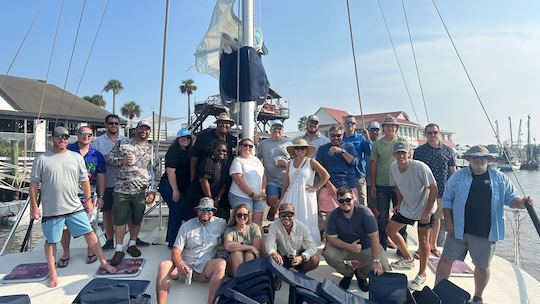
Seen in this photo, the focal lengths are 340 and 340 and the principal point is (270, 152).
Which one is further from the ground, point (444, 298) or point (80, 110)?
point (80, 110)

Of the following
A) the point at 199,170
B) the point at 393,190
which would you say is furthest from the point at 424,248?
the point at 199,170

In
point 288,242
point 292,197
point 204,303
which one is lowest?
point 204,303

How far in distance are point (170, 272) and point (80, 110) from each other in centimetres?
2605

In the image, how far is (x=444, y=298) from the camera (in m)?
2.71

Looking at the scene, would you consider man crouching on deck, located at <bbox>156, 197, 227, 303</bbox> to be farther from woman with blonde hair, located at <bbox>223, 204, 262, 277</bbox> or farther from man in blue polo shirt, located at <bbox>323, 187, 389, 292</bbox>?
man in blue polo shirt, located at <bbox>323, 187, 389, 292</bbox>

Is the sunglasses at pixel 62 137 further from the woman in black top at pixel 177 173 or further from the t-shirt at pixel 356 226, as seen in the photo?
the t-shirt at pixel 356 226

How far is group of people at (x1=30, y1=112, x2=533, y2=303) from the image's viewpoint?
10.4 ft

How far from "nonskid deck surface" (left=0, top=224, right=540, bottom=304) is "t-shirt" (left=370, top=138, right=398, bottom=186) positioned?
95 centimetres

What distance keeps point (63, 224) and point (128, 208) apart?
0.70 m

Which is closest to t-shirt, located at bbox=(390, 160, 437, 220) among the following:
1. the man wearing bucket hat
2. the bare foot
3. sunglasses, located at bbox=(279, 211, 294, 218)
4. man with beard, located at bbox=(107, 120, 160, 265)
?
the man wearing bucket hat

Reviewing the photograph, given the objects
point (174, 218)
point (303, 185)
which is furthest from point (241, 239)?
point (174, 218)

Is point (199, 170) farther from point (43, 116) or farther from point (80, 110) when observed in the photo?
point (80, 110)

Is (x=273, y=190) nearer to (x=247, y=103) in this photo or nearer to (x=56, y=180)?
(x=247, y=103)

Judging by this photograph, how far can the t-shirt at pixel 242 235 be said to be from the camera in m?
3.46
